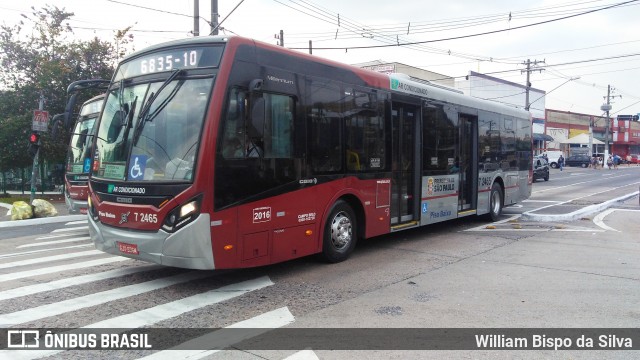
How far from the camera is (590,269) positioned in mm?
7785

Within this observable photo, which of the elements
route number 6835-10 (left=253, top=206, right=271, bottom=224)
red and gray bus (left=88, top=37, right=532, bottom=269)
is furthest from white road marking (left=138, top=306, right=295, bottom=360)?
route number 6835-10 (left=253, top=206, right=271, bottom=224)

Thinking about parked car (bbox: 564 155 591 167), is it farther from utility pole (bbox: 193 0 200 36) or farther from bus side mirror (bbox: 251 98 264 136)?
bus side mirror (bbox: 251 98 264 136)

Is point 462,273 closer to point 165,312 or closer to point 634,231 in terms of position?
point 165,312

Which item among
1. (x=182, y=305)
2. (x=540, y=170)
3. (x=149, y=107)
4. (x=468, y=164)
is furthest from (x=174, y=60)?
(x=540, y=170)

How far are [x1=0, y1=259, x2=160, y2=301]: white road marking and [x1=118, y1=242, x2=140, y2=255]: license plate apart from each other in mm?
1067

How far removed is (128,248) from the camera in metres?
6.14

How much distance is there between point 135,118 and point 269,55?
2.02 meters

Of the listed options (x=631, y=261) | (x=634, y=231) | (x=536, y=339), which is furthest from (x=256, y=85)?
(x=634, y=231)

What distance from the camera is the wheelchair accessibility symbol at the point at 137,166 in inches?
239

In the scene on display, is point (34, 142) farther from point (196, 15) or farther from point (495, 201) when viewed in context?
point (495, 201)

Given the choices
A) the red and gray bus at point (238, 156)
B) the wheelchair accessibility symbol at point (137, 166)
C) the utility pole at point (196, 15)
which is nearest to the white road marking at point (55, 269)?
the red and gray bus at point (238, 156)

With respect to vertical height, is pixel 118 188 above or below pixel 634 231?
above

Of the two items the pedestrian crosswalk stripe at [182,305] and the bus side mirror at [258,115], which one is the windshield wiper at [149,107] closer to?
the bus side mirror at [258,115]

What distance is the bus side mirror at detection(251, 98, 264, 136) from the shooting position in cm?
622
